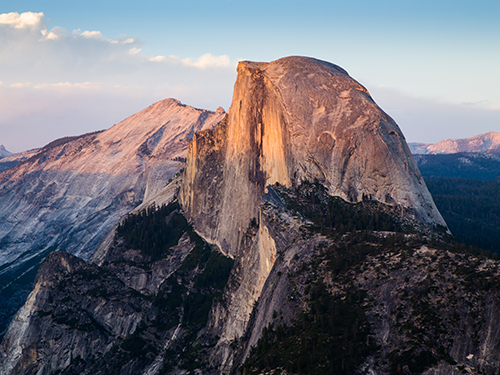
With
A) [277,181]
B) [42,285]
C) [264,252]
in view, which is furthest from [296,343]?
[42,285]

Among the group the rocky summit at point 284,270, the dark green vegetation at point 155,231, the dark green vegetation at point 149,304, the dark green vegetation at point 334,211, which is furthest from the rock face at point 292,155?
the dark green vegetation at point 155,231

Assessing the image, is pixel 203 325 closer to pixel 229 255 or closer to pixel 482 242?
pixel 229 255

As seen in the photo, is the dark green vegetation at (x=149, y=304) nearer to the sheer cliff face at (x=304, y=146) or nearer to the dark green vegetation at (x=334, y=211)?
the sheer cliff face at (x=304, y=146)

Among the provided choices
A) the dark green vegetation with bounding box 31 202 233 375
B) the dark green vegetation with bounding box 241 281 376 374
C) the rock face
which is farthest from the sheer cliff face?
the dark green vegetation with bounding box 241 281 376 374

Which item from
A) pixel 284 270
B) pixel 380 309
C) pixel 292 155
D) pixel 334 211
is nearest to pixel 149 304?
pixel 292 155

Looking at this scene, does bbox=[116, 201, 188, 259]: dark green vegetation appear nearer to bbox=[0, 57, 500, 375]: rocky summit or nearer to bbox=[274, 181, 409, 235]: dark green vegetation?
bbox=[0, 57, 500, 375]: rocky summit
